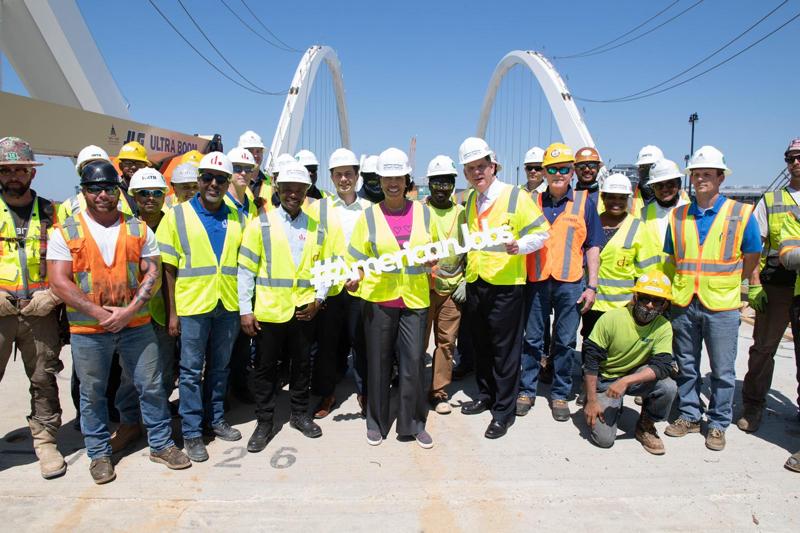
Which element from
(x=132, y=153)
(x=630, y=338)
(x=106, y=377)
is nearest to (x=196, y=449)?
(x=106, y=377)

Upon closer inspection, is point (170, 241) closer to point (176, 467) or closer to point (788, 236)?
point (176, 467)

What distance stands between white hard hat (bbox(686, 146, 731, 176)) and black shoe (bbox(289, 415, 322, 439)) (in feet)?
11.7

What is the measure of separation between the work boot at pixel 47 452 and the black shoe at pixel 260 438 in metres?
1.21

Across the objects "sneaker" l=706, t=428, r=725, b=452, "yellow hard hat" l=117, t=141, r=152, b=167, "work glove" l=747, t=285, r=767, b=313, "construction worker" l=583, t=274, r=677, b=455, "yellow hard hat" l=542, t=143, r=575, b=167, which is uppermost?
"yellow hard hat" l=117, t=141, r=152, b=167

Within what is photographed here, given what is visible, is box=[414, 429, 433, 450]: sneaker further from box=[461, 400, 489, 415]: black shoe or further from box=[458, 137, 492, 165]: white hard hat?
box=[458, 137, 492, 165]: white hard hat

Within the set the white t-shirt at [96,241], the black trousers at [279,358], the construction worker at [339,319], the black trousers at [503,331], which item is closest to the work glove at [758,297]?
the black trousers at [503,331]

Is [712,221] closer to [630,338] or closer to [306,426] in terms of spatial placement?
[630,338]

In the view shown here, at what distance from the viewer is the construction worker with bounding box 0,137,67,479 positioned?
335cm

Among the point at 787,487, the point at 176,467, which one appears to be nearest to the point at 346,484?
the point at 176,467

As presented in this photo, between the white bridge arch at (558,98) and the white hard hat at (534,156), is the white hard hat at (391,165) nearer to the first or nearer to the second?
the white hard hat at (534,156)

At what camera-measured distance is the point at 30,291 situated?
11.2 feet

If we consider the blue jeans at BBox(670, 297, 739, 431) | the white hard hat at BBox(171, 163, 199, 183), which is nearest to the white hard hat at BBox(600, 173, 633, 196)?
the blue jeans at BBox(670, 297, 739, 431)

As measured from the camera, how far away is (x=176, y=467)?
138 inches

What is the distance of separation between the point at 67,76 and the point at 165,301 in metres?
14.7
